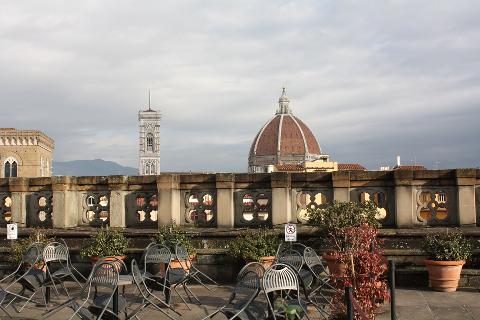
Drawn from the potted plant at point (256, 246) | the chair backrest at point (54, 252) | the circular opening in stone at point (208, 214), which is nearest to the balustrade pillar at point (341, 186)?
the potted plant at point (256, 246)

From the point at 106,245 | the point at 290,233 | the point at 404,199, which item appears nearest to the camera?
the point at 290,233

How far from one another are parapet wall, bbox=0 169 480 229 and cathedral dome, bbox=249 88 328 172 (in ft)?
541

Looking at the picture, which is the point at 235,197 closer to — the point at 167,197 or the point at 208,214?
the point at 208,214

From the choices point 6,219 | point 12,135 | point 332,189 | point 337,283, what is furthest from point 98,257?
point 12,135

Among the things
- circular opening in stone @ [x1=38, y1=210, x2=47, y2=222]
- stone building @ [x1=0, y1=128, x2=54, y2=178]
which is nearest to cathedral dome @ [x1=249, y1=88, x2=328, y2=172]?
stone building @ [x1=0, y1=128, x2=54, y2=178]

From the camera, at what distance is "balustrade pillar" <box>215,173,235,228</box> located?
1133cm

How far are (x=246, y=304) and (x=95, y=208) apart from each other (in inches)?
257

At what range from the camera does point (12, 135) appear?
98.4 meters

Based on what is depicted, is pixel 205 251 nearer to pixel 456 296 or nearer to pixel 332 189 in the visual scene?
pixel 332 189

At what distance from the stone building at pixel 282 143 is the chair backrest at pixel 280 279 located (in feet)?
558

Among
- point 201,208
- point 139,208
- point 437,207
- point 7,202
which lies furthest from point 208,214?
point 7,202

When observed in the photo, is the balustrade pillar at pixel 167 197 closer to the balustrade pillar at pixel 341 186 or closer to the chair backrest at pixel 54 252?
the chair backrest at pixel 54 252

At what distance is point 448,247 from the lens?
9.51 meters

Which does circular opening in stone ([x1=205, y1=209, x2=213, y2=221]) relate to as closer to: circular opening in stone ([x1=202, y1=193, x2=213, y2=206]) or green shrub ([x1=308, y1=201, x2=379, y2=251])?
circular opening in stone ([x1=202, y1=193, x2=213, y2=206])
